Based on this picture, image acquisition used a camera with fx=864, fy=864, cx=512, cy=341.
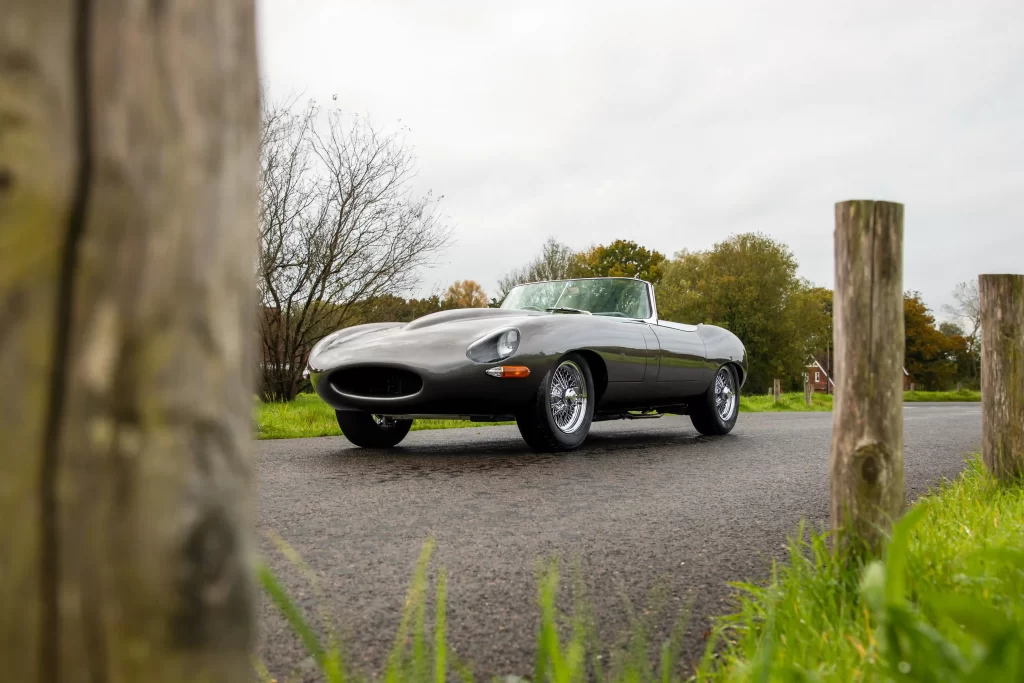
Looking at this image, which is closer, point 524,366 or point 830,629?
point 830,629

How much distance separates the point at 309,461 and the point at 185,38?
5523 mm

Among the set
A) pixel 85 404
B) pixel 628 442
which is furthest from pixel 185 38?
pixel 628 442

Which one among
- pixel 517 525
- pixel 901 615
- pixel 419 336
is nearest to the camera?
pixel 901 615

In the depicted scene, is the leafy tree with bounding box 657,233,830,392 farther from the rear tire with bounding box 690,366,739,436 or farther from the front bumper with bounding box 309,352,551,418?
the front bumper with bounding box 309,352,551,418

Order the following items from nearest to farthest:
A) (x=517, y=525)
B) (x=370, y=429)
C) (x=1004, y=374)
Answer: (x=517, y=525) < (x=1004, y=374) < (x=370, y=429)

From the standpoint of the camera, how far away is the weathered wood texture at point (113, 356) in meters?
0.77

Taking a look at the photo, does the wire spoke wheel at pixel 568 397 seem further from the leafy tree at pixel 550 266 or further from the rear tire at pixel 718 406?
the leafy tree at pixel 550 266

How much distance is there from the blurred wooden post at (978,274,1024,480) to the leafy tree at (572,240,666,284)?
4520 cm

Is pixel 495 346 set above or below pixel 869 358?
above

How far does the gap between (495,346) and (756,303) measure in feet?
133

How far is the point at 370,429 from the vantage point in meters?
7.12

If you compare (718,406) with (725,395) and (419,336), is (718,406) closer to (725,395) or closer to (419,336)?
(725,395)

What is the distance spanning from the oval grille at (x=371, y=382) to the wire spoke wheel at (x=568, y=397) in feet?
3.72

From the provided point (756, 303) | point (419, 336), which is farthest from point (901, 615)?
point (756, 303)
